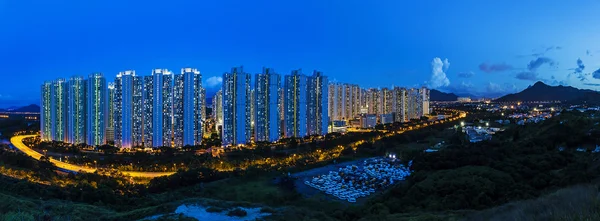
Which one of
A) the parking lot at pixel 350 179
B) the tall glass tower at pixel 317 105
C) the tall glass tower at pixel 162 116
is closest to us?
the parking lot at pixel 350 179

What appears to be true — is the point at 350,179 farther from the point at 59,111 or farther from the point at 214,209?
the point at 59,111

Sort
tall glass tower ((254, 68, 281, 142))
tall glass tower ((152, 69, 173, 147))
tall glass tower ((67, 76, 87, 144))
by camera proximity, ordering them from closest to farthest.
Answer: tall glass tower ((152, 69, 173, 147)), tall glass tower ((254, 68, 281, 142)), tall glass tower ((67, 76, 87, 144))

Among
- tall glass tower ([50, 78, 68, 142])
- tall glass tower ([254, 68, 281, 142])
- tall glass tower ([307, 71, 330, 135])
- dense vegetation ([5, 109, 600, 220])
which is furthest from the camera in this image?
tall glass tower ([307, 71, 330, 135])

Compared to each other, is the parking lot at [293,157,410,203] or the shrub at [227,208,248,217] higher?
the shrub at [227,208,248,217]

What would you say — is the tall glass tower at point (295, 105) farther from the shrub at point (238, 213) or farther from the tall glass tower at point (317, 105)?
the shrub at point (238, 213)

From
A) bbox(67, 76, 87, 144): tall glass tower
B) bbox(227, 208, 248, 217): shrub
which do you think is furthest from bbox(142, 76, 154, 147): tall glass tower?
bbox(227, 208, 248, 217): shrub

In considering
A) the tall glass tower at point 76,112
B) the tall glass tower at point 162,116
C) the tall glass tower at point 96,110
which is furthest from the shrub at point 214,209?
the tall glass tower at point 76,112

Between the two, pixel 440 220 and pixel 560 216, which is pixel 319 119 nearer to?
pixel 440 220

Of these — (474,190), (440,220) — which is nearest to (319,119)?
(474,190)

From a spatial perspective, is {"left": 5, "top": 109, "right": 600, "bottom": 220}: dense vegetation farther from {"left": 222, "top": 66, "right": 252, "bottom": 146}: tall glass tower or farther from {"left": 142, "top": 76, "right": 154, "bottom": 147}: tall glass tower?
{"left": 142, "top": 76, "right": 154, "bottom": 147}: tall glass tower

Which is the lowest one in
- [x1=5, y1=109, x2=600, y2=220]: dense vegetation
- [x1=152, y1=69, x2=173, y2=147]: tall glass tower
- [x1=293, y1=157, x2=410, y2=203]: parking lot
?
[x1=293, y1=157, x2=410, y2=203]: parking lot

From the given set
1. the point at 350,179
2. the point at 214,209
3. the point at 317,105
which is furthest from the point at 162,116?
the point at 214,209
